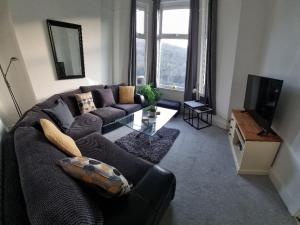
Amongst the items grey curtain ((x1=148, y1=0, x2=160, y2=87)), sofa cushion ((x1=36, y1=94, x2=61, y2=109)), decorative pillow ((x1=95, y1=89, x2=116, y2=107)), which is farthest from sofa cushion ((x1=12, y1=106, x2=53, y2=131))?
grey curtain ((x1=148, y1=0, x2=160, y2=87))

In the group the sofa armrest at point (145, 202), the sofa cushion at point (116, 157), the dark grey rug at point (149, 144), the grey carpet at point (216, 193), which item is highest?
the sofa cushion at point (116, 157)

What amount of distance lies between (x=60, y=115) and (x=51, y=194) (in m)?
1.74

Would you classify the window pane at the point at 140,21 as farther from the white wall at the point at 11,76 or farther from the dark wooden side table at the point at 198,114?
the white wall at the point at 11,76

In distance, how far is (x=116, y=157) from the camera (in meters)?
1.75

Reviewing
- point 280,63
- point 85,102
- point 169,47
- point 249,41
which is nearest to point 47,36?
point 85,102

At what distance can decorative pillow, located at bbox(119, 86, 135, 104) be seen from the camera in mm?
3795

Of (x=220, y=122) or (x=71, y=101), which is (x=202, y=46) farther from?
(x=71, y=101)

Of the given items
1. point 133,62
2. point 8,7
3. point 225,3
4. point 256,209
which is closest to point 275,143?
point 256,209

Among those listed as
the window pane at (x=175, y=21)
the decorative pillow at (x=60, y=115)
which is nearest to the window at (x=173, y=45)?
the window pane at (x=175, y=21)

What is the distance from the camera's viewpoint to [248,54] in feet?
9.59

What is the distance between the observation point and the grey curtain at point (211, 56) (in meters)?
3.31

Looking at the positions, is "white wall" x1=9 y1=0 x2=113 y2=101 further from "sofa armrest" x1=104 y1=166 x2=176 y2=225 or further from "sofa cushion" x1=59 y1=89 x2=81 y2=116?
"sofa armrest" x1=104 y1=166 x2=176 y2=225

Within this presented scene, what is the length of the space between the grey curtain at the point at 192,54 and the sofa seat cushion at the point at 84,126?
2361mm

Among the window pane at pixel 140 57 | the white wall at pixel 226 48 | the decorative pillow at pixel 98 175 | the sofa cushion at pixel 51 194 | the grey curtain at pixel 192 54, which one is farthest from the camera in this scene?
the window pane at pixel 140 57
